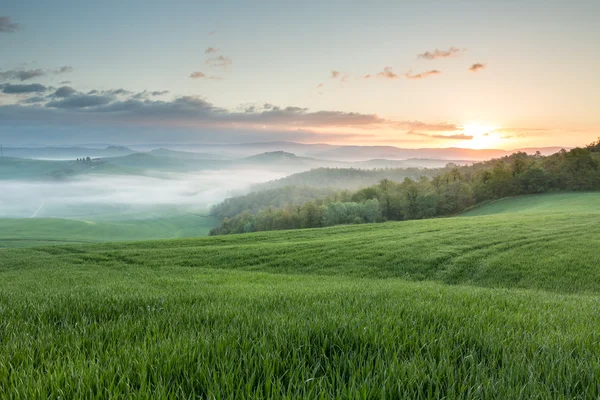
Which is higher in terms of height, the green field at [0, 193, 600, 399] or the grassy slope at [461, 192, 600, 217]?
the green field at [0, 193, 600, 399]

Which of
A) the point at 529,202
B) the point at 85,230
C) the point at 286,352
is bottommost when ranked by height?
the point at 85,230

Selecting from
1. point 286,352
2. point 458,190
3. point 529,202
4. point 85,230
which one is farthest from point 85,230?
point 286,352

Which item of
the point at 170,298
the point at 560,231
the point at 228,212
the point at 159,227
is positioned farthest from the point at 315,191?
the point at 170,298

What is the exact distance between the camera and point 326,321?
3791 millimetres

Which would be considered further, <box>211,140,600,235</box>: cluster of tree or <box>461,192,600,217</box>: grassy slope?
<box>211,140,600,235</box>: cluster of tree

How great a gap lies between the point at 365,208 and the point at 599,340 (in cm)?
9561

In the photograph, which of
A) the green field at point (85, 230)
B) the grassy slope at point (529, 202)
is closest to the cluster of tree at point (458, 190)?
the grassy slope at point (529, 202)

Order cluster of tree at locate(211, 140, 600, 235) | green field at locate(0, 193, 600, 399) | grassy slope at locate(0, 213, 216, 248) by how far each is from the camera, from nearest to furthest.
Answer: green field at locate(0, 193, 600, 399)
cluster of tree at locate(211, 140, 600, 235)
grassy slope at locate(0, 213, 216, 248)

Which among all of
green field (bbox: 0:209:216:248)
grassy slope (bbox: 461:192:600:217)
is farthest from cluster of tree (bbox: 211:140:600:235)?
green field (bbox: 0:209:216:248)

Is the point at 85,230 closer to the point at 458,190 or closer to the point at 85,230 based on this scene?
the point at 85,230

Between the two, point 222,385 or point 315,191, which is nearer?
point 222,385

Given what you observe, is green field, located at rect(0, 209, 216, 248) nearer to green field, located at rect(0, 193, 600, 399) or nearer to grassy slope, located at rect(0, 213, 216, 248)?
grassy slope, located at rect(0, 213, 216, 248)

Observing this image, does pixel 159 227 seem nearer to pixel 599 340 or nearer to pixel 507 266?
pixel 507 266

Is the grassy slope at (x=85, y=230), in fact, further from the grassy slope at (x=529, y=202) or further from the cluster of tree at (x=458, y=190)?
the grassy slope at (x=529, y=202)
